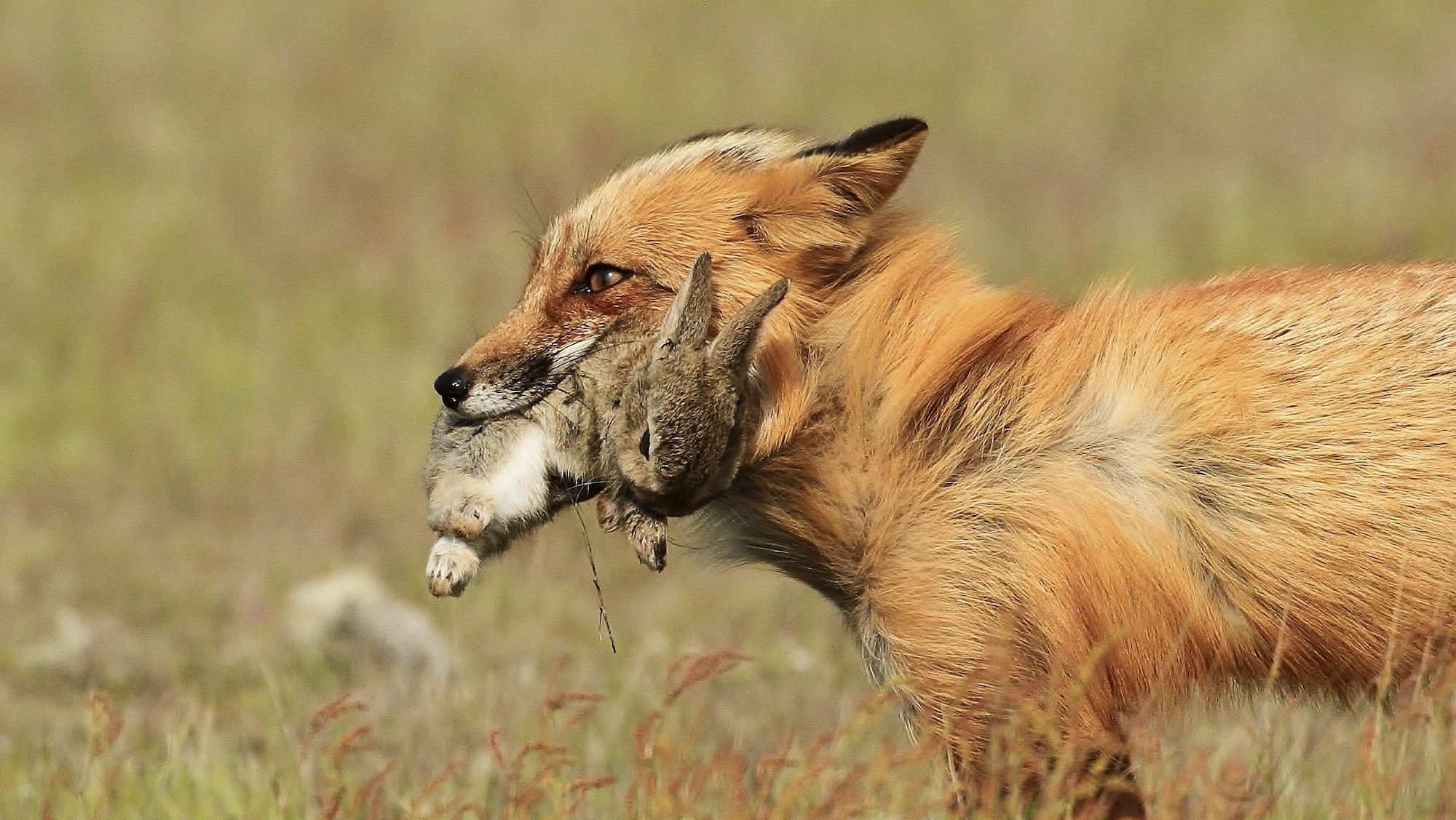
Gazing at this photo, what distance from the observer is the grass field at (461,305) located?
482cm

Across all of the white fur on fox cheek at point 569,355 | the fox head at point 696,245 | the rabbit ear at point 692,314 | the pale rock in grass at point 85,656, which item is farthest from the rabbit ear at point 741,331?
the pale rock in grass at point 85,656

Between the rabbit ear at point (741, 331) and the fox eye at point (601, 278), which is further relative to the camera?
the fox eye at point (601, 278)

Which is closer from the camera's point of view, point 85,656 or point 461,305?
point 85,656

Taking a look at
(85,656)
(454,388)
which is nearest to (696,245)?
(454,388)

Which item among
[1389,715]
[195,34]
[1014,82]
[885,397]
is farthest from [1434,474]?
[195,34]

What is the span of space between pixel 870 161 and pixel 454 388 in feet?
4.26

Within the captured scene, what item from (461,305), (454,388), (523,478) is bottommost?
(461,305)

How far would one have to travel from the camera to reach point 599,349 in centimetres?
439

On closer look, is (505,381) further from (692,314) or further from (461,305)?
(461,305)

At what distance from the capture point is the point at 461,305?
40.5 ft

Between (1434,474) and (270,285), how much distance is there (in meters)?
9.80

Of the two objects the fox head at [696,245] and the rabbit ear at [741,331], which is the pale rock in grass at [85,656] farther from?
the rabbit ear at [741,331]

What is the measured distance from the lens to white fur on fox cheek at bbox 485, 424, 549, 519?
4.14 metres

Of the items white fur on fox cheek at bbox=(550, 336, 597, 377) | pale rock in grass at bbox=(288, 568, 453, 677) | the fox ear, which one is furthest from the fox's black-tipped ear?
pale rock in grass at bbox=(288, 568, 453, 677)
